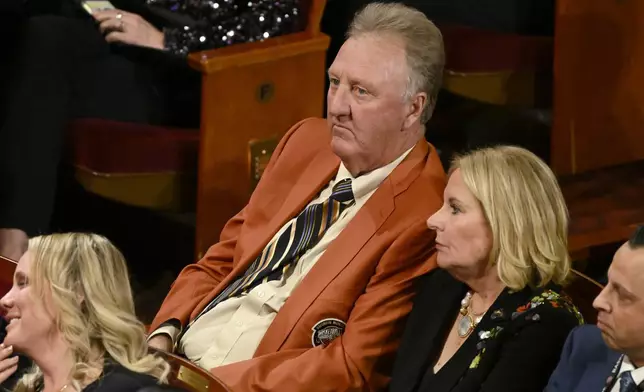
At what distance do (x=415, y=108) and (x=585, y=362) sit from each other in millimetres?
621

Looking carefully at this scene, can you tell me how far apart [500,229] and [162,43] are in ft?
4.34

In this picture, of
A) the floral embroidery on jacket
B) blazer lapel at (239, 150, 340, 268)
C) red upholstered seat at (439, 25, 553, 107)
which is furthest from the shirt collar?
red upholstered seat at (439, 25, 553, 107)

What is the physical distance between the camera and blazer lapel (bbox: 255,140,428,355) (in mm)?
2137

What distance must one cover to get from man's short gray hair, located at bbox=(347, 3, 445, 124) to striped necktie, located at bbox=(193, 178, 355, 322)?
0.21m

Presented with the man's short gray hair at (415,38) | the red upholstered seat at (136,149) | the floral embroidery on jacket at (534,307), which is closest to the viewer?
the floral embroidery on jacket at (534,307)

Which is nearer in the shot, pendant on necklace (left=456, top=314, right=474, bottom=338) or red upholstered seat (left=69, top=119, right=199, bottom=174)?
pendant on necklace (left=456, top=314, right=474, bottom=338)

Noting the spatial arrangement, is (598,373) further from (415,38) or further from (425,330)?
(415,38)

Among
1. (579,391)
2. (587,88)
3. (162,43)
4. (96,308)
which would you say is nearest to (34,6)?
(162,43)

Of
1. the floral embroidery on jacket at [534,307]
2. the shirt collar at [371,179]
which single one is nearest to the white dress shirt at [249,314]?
the shirt collar at [371,179]

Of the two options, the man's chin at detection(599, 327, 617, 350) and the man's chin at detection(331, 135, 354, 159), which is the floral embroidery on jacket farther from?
the man's chin at detection(331, 135, 354, 159)

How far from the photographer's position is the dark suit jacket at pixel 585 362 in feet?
5.78

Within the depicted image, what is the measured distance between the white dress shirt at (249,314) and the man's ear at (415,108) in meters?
0.06

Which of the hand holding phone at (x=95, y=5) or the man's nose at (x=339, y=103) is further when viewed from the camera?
the hand holding phone at (x=95, y=5)

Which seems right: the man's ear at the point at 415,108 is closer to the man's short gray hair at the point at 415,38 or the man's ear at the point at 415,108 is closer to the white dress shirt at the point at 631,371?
the man's short gray hair at the point at 415,38
